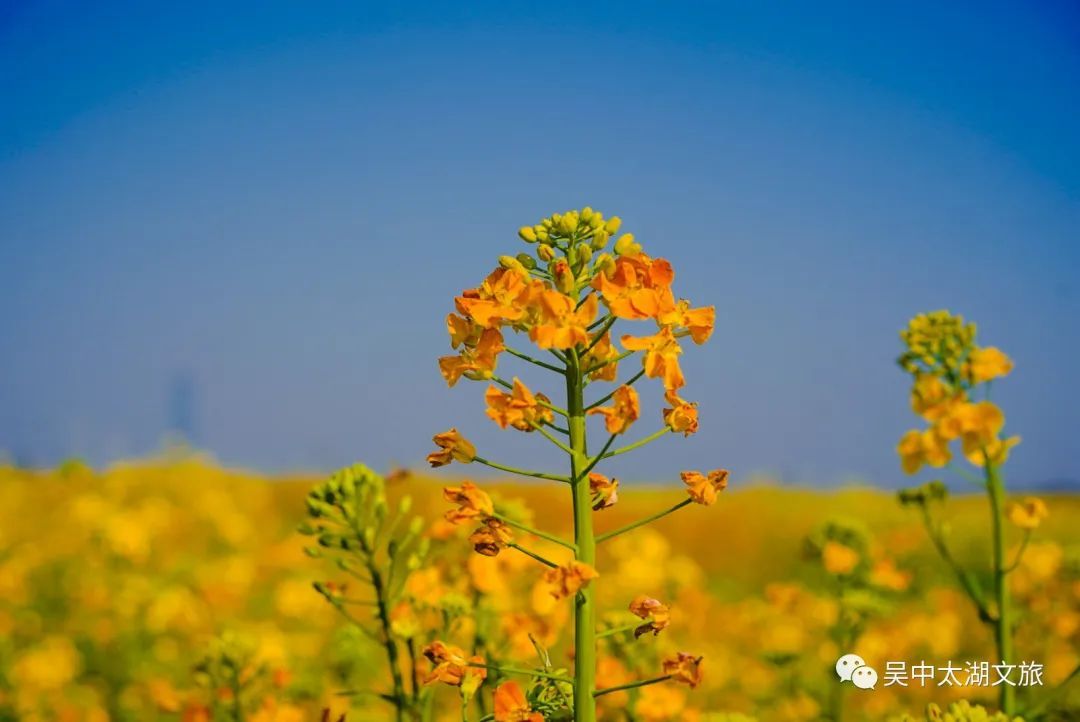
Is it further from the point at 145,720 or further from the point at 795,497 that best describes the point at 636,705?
the point at 795,497

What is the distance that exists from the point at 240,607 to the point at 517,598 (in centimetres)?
334

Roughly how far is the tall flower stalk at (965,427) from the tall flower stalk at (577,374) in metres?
1.79

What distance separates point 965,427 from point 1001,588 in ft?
1.86

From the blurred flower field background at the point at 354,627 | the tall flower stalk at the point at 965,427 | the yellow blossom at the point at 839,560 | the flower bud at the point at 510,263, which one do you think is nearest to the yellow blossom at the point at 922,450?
the tall flower stalk at the point at 965,427

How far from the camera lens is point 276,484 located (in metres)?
13.1

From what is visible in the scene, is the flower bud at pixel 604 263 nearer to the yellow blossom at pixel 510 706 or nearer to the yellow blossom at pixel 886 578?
the yellow blossom at pixel 510 706

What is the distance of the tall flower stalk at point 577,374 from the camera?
196 centimetres

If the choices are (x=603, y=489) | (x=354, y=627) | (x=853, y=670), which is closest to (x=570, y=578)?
(x=603, y=489)

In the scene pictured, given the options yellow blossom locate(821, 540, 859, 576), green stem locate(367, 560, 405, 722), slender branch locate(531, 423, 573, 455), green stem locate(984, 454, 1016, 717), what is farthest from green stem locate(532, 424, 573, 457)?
yellow blossom locate(821, 540, 859, 576)

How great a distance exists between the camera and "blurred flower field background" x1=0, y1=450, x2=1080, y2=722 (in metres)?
3.53

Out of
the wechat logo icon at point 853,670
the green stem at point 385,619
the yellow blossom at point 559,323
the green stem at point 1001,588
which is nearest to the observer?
the yellow blossom at point 559,323

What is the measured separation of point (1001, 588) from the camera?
3.38 m

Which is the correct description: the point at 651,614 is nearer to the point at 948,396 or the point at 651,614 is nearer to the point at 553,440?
the point at 553,440

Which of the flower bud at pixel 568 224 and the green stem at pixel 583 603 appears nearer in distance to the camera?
the green stem at pixel 583 603
